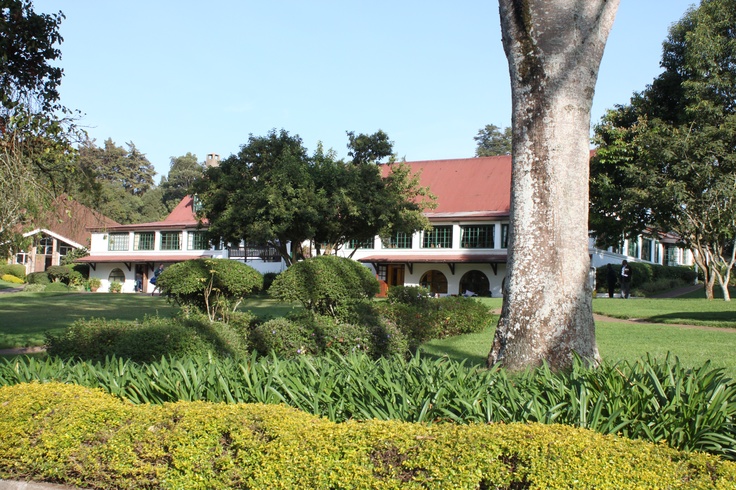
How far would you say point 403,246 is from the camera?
4041cm

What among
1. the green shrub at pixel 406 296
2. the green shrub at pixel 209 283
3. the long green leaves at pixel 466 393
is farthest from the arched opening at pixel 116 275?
the long green leaves at pixel 466 393

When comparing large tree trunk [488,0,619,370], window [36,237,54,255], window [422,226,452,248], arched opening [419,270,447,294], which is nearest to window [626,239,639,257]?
window [422,226,452,248]

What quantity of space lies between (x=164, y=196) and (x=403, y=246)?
4253cm

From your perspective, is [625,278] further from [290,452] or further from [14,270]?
[14,270]

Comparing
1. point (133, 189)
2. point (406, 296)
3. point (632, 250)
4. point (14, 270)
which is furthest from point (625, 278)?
point (133, 189)

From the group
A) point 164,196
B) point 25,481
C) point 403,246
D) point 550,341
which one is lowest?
point 25,481

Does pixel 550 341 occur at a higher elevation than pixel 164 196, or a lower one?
lower

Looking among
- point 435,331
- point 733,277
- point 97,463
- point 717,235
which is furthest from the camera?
point 733,277

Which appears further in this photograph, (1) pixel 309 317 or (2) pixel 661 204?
(2) pixel 661 204

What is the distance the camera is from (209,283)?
40.7ft

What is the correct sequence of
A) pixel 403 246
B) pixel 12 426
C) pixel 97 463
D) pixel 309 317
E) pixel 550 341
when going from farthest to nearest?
pixel 403 246, pixel 309 317, pixel 550 341, pixel 12 426, pixel 97 463

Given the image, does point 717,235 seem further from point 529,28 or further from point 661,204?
point 529,28

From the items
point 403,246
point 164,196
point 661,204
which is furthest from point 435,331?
point 164,196

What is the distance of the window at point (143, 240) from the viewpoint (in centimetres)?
4828
